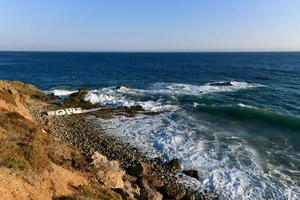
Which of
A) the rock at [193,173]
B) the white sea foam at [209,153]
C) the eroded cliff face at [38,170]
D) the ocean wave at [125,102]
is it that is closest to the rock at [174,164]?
the white sea foam at [209,153]

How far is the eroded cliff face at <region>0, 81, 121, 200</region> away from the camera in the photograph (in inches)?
569

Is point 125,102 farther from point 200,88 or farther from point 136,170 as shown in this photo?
point 136,170

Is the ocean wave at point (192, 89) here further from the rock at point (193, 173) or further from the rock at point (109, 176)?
the rock at point (109, 176)

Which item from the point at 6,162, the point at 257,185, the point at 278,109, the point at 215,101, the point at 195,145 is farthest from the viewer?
the point at 215,101

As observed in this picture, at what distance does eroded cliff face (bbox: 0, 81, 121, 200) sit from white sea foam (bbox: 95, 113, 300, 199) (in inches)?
330

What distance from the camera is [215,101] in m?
50.8

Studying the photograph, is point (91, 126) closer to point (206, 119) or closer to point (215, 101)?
point (206, 119)

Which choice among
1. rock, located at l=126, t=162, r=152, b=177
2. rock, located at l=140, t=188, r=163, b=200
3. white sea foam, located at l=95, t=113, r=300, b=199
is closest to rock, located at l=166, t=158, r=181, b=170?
white sea foam, located at l=95, t=113, r=300, b=199

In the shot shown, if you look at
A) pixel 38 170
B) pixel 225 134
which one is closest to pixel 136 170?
pixel 38 170

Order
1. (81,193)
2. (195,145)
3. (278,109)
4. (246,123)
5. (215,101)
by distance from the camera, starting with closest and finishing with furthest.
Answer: (81,193)
(195,145)
(246,123)
(278,109)
(215,101)

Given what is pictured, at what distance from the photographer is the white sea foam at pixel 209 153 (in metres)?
23.1

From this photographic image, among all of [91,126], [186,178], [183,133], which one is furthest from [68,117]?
[186,178]

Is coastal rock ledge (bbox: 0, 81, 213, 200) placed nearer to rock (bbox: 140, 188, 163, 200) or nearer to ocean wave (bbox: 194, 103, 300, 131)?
rock (bbox: 140, 188, 163, 200)

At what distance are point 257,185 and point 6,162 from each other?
1658 cm
